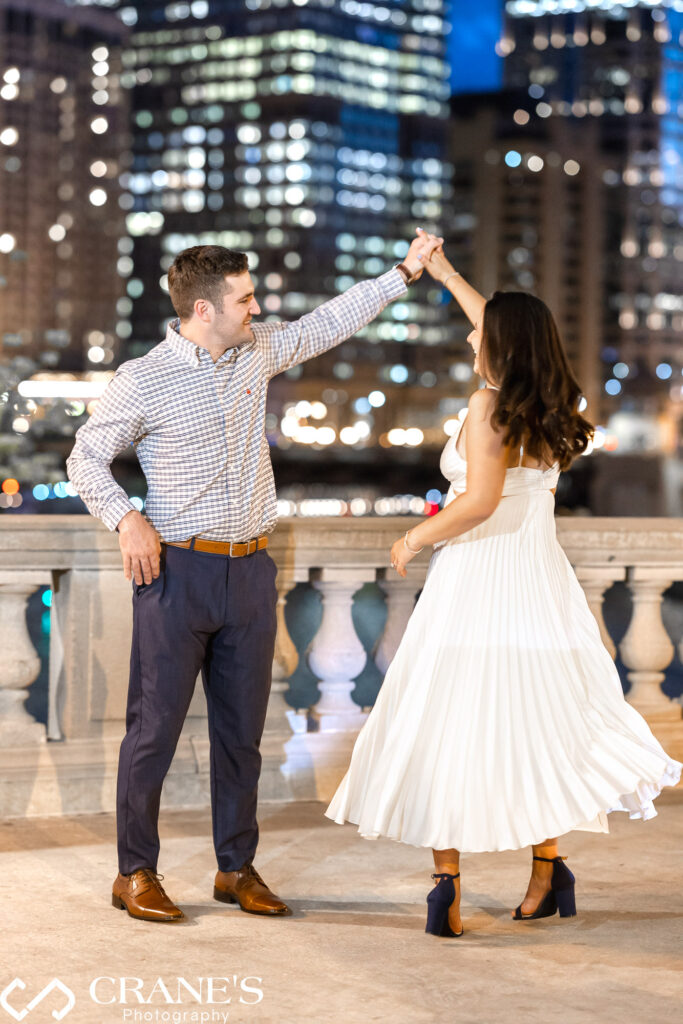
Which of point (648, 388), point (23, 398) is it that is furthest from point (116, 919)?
point (648, 388)

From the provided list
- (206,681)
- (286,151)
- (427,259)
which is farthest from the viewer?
(286,151)

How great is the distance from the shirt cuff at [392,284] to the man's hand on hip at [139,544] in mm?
1163

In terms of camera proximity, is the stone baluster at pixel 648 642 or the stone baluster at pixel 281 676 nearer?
the stone baluster at pixel 281 676

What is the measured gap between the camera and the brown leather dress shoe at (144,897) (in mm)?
4254

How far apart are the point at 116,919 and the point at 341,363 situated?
135 metres

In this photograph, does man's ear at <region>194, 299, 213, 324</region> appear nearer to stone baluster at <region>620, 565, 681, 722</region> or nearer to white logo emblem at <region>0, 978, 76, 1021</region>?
white logo emblem at <region>0, 978, 76, 1021</region>

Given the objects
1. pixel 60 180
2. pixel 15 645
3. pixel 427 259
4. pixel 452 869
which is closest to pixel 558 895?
pixel 452 869

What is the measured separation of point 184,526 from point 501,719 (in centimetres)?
115

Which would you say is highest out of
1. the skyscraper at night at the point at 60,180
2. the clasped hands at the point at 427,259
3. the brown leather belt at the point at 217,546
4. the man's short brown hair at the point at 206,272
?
the skyscraper at night at the point at 60,180

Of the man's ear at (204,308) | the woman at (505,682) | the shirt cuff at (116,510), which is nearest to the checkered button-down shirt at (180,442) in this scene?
the shirt cuff at (116,510)

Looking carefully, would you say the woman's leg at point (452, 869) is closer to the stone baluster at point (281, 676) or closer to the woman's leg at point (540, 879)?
the woman's leg at point (540, 879)

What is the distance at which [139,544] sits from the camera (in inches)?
167

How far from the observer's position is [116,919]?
4.27 meters

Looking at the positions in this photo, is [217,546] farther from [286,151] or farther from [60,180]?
[286,151]
